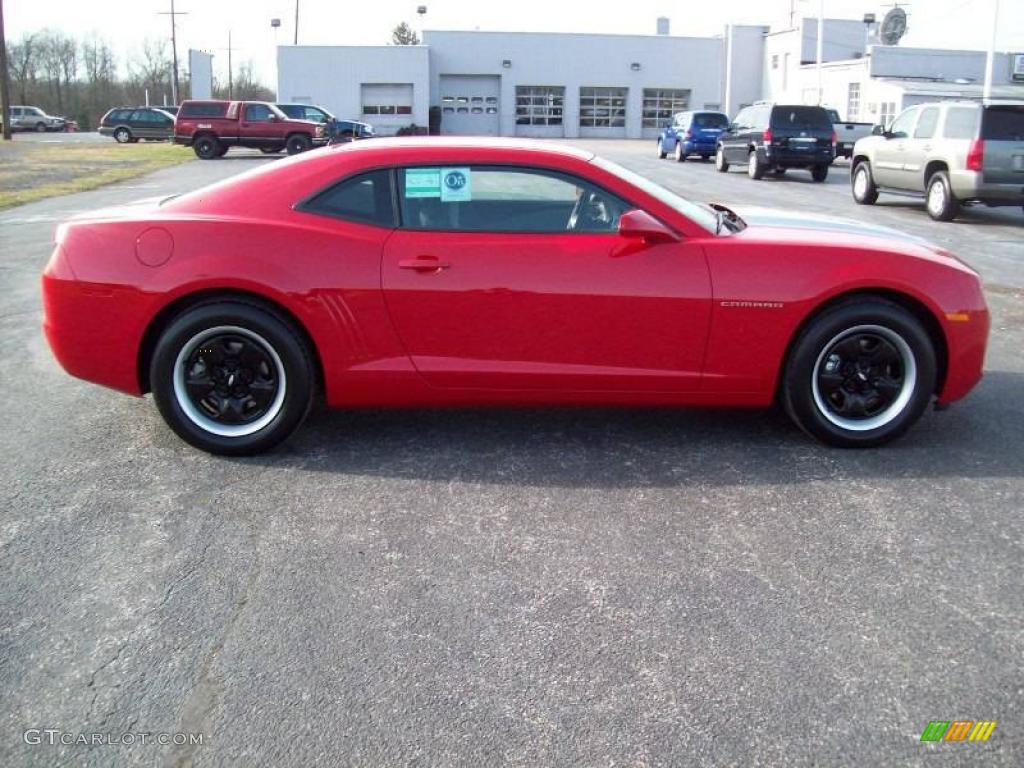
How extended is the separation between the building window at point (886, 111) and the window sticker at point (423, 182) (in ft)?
126

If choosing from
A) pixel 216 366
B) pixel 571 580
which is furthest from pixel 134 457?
pixel 571 580

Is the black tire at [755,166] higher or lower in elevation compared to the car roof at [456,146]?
lower

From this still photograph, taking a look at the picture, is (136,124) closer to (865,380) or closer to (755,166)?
(755,166)

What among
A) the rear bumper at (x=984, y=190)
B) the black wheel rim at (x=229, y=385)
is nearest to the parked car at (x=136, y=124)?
the rear bumper at (x=984, y=190)

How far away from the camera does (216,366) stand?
183 inches

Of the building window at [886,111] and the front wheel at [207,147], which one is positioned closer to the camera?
the front wheel at [207,147]

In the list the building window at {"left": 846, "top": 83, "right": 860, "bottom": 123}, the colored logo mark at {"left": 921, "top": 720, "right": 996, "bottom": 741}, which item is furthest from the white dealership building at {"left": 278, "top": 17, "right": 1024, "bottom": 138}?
the colored logo mark at {"left": 921, "top": 720, "right": 996, "bottom": 741}

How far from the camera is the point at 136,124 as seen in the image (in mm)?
46375

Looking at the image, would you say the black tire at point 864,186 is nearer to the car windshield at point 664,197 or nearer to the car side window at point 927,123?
the car side window at point 927,123

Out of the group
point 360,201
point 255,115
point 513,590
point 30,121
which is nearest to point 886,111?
point 255,115

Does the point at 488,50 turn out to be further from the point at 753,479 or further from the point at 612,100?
the point at 753,479

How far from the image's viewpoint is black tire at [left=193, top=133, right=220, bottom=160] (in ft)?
108

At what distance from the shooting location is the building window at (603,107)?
205ft

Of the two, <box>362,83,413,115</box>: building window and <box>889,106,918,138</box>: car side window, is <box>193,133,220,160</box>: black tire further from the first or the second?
<box>362,83,413,115</box>: building window
